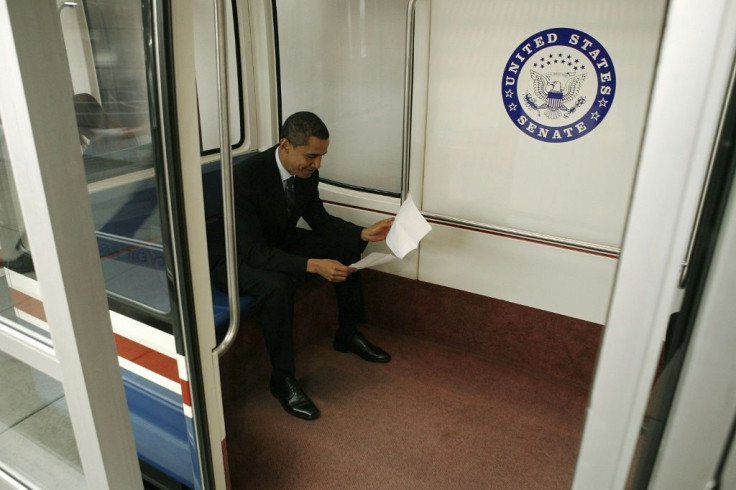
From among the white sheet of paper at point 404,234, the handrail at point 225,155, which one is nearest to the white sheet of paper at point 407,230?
the white sheet of paper at point 404,234

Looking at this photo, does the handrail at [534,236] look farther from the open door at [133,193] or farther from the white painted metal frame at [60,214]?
the white painted metal frame at [60,214]

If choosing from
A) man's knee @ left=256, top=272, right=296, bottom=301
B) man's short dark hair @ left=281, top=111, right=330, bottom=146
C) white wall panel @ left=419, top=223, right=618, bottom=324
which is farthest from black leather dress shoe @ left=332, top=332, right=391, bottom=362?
man's short dark hair @ left=281, top=111, right=330, bottom=146

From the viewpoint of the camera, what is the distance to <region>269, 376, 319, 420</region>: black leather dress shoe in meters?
2.71

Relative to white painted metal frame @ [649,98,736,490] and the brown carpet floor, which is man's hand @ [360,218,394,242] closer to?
the brown carpet floor

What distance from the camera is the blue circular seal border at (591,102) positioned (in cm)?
232

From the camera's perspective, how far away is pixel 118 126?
4.55 ft

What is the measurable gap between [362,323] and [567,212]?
1.54 meters

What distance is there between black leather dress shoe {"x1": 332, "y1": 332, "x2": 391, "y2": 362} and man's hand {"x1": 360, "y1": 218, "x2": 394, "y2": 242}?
624mm

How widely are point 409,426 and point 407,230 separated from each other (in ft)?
3.19

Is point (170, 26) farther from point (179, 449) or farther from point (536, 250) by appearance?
point (536, 250)

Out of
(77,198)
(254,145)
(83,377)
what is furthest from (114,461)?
(254,145)

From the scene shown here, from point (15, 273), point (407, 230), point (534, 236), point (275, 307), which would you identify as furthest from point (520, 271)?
point (15, 273)

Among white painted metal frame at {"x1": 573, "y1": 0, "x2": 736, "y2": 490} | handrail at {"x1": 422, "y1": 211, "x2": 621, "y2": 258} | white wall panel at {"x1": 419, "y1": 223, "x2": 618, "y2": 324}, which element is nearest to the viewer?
white painted metal frame at {"x1": 573, "y1": 0, "x2": 736, "y2": 490}

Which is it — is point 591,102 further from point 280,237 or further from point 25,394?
point 25,394
